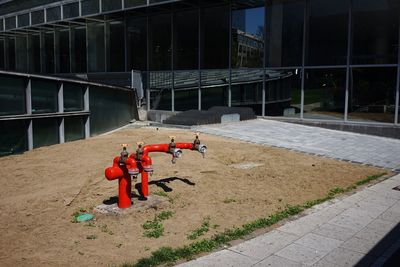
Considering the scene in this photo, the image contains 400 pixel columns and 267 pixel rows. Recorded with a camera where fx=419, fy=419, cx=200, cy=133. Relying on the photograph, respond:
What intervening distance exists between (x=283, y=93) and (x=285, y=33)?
2.76 meters

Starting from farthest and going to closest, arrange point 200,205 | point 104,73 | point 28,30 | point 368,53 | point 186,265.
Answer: point 28,30, point 104,73, point 368,53, point 200,205, point 186,265

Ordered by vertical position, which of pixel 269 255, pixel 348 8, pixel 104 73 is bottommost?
pixel 269 255

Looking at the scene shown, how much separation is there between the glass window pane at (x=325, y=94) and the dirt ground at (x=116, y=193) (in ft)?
20.9

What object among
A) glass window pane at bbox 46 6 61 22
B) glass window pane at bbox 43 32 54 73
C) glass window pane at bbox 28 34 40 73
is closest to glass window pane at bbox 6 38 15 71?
glass window pane at bbox 28 34 40 73

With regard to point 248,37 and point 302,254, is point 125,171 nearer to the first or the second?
point 302,254

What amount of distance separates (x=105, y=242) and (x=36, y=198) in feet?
8.20

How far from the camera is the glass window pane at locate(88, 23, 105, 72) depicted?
2636cm

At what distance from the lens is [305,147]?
1375 centimetres

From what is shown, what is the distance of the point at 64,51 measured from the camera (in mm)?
28469

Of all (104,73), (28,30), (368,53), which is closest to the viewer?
(368,53)

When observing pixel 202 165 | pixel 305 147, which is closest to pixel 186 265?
pixel 202 165

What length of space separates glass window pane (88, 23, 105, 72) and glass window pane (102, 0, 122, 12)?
2.64 m

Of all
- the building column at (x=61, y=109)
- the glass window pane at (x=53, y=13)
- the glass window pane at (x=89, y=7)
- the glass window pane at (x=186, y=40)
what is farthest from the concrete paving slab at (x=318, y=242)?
the glass window pane at (x=53, y=13)

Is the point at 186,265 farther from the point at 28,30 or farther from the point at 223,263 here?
the point at 28,30
